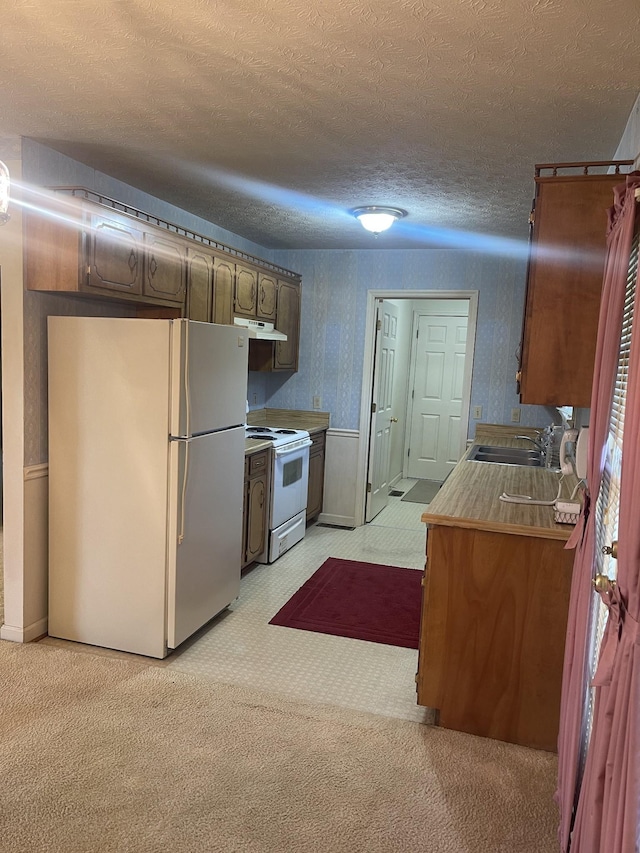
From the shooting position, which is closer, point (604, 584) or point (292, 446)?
point (604, 584)

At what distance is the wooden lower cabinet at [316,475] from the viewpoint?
17.4 ft

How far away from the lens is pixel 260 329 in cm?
456

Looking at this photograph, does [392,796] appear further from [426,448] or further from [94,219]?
[426,448]

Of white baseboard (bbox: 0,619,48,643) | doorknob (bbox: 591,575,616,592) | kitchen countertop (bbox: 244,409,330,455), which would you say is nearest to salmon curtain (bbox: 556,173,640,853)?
doorknob (bbox: 591,575,616,592)

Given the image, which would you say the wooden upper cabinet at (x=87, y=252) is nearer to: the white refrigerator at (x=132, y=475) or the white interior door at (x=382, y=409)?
the white refrigerator at (x=132, y=475)

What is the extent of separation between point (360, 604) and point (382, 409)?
2.41 metres

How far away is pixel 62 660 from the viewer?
9.89 ft

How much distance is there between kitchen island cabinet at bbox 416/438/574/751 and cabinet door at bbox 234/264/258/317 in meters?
2.42

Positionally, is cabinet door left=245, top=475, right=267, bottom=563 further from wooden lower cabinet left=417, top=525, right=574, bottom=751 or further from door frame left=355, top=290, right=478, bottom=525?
wooden lower cabinet left=417, top=525, right=574, bottom=751

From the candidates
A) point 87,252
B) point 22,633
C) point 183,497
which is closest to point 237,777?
point 183,497

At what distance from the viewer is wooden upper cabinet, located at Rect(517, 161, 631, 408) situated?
225cm

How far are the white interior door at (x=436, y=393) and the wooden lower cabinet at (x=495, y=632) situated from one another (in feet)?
16.1

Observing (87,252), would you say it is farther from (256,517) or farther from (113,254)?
(256,517)

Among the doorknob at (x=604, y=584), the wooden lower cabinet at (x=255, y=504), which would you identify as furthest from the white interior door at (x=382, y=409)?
the doorknob at (x=604, y=584)
